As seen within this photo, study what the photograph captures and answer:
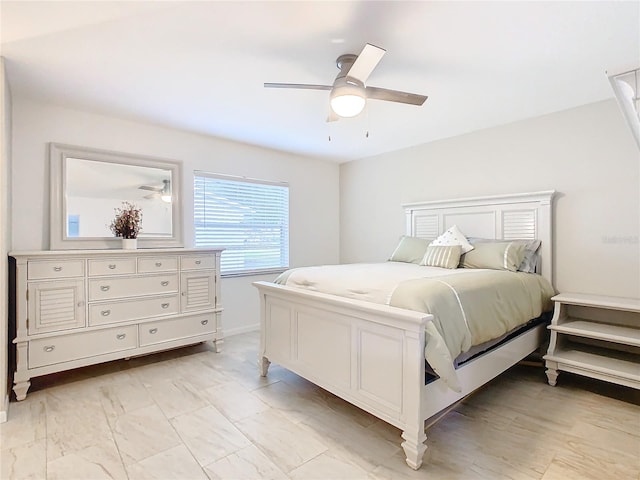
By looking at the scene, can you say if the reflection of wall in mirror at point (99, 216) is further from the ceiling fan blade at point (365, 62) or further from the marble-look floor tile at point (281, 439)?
the ceiling fan blade at point (365, 62)

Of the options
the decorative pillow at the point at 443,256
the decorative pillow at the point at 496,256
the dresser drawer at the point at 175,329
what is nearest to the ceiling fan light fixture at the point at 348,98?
the decorative pillow at the point at 443,256

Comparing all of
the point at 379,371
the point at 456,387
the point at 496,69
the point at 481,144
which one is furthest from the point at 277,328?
the point at 481,144

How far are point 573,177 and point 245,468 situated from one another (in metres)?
3.49

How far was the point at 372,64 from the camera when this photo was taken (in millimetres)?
1870

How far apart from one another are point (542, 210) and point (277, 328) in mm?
2699

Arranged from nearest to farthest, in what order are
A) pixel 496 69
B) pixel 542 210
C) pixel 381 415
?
pixel 381 415
pixel 496 69
pixel 542 210

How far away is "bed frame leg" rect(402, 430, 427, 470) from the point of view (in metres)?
1.67

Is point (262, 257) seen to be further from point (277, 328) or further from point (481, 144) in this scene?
point (481, 144)

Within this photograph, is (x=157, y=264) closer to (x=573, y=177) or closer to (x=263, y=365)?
(x=263, y=365)

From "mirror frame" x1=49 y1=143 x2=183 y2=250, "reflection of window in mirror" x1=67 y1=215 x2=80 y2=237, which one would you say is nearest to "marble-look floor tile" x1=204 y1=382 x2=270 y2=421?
"mirror frame" x1=49 y1=143 x2=183 y2=250

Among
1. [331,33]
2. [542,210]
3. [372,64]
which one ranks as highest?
[331,33]

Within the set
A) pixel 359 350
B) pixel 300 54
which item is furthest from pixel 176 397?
pixel 300 54

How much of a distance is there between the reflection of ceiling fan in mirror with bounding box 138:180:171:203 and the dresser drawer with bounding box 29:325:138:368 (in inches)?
53.6

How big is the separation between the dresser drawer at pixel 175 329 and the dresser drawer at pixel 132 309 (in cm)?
10
